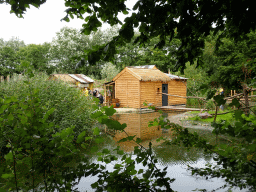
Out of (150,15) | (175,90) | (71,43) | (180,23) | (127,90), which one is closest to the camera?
(150,15)

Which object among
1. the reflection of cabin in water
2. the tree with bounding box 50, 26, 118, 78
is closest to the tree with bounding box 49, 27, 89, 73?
the tree with bounding box 50, 26, 118, 78

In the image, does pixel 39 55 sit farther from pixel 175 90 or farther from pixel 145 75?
pixel 175 90

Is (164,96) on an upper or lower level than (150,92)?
lower

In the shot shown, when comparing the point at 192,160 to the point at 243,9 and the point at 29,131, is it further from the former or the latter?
the point at 29,131

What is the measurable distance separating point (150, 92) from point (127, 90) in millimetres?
2305

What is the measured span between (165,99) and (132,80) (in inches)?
182

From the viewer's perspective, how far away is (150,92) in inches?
852

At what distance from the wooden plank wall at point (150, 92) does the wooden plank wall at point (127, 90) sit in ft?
1.92

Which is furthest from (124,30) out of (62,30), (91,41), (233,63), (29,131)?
(62,30)

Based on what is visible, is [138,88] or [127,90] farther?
[127,90]

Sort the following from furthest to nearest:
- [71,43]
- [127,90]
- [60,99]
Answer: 1. [71,43]
2. [127,90]
3. [60,99]

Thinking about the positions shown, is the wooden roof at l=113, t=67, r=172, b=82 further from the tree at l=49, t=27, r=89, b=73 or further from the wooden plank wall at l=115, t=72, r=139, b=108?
the tree at l=49, t=27, r=89, b=73

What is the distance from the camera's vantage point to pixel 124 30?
228 cm

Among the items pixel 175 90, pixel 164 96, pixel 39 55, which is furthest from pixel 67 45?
pixel 164 96
